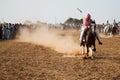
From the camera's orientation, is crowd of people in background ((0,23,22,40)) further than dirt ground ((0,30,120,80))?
Yes

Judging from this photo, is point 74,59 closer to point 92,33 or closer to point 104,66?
point 92,33

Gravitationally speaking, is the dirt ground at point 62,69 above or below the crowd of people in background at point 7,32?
below

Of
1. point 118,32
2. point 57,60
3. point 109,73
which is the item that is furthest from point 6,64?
point 118,32

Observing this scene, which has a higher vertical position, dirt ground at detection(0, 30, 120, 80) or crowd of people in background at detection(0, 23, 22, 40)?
crowd of people in background at detection(0, 23, 22, 40)

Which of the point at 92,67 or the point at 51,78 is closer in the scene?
the point at 51,78

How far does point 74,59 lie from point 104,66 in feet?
9.85

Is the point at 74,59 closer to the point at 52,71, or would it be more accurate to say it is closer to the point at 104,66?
the point at 104,66

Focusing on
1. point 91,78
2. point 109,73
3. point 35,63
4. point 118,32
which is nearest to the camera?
point 91,78

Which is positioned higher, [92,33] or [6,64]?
[92,33]

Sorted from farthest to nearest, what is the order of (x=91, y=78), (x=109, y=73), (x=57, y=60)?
(x=57, y=60), (x=109, y=73), (x=91, y=78)

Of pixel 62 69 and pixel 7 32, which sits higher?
pixel 7 32

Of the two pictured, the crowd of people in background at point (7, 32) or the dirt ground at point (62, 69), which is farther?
the crowd of people in background at point (7, 32)

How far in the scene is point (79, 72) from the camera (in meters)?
15.0

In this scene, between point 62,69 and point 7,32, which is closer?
point 62,69
